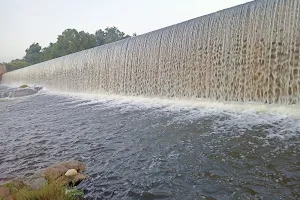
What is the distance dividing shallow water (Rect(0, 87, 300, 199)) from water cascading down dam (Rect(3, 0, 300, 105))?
1.31 m

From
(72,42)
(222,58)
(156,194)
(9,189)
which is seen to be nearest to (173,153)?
(156,194)

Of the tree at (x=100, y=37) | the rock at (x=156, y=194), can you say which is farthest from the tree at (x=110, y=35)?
the rock at (x=156, y=194)

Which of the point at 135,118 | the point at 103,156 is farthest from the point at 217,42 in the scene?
the point at 103,156

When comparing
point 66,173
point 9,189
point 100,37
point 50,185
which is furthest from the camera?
point 100,37

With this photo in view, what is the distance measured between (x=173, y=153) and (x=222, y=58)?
17.5 ft

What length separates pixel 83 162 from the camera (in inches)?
201

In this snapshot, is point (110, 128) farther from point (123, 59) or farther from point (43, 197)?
point (123, 59)

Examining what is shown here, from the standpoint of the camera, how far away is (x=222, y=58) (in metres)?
9.40

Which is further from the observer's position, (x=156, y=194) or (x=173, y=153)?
(x=173, y=153)

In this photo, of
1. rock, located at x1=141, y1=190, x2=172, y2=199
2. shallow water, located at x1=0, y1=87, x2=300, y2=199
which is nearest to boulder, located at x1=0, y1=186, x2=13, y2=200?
shallow water, located at x1=0, y1=87, x2=300, y2=199

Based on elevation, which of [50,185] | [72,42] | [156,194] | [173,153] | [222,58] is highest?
[72,42]

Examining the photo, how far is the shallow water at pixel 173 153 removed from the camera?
378cm

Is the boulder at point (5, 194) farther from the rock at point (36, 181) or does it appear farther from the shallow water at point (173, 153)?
the shallow water at point (173, 153)

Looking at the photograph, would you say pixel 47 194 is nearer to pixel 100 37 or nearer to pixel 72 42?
pixel 72 42
